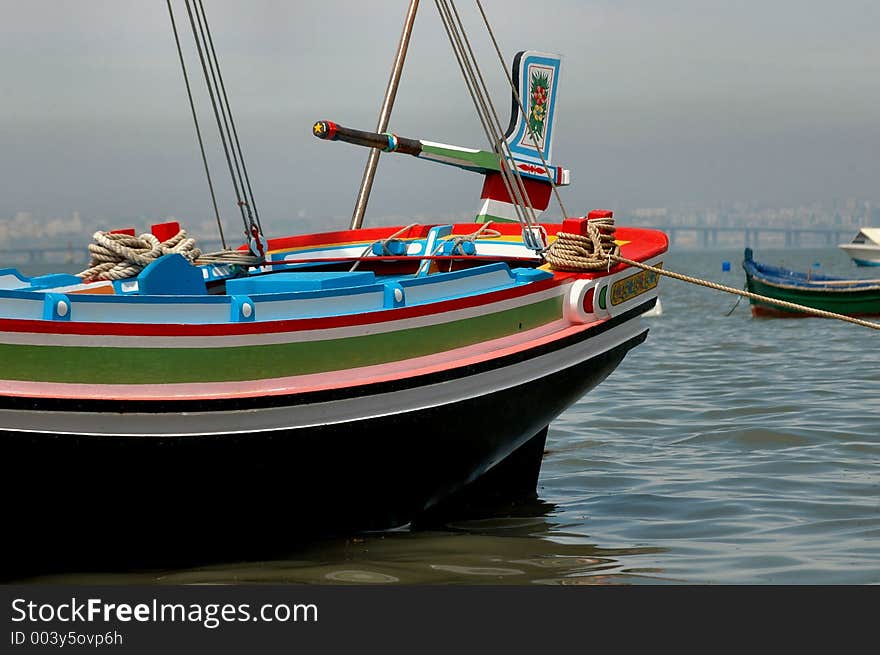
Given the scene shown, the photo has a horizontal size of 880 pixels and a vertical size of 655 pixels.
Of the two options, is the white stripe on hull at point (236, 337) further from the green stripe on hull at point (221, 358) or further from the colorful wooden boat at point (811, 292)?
the colorful wooden boat at point (811, 292)

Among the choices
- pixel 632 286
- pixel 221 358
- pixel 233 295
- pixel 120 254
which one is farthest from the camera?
pixel 632 286

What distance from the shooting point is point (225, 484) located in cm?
560

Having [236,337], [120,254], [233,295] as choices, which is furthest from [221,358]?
[120,254]

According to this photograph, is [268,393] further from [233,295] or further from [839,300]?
[839,300]

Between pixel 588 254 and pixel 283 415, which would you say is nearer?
pixel 283 415

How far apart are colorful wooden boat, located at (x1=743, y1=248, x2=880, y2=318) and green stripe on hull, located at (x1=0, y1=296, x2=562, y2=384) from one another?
2060 cm

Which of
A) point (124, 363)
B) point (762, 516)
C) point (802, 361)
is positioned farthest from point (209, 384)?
point (802, 361)

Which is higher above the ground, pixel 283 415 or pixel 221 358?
pixel 221 358

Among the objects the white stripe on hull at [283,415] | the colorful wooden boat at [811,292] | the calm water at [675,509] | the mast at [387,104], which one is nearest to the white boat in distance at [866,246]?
the colorful wooden boat at [811,292]

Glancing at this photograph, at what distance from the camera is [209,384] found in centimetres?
538

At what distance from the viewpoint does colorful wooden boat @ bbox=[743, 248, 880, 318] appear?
27359mm

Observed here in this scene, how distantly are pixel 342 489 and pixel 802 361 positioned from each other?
12.8 metres

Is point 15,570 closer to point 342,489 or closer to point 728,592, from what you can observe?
point 342,489

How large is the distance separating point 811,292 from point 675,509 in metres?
22.4
